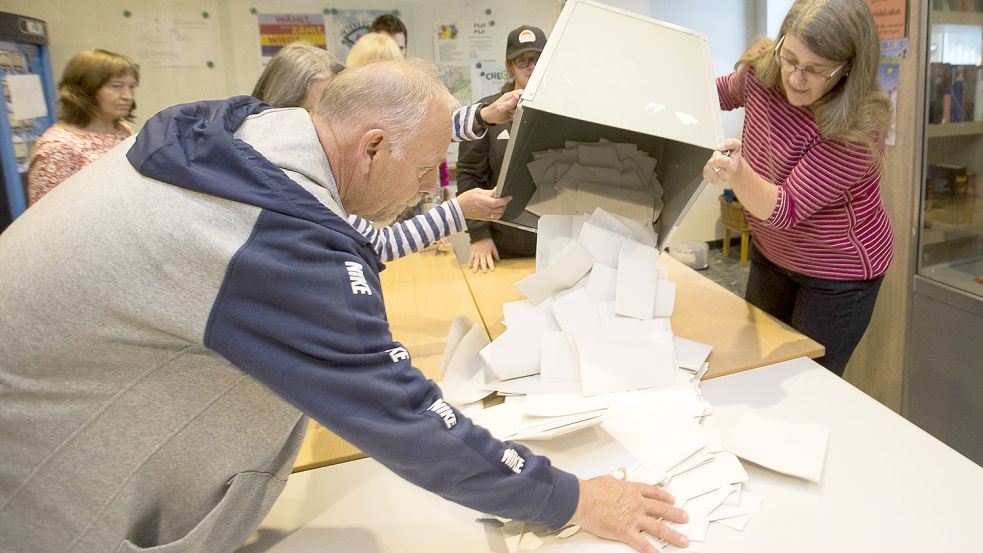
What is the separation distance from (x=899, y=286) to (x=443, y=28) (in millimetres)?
2869

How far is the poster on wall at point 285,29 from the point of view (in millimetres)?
3525

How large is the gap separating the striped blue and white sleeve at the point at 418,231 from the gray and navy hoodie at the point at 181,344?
0.78m

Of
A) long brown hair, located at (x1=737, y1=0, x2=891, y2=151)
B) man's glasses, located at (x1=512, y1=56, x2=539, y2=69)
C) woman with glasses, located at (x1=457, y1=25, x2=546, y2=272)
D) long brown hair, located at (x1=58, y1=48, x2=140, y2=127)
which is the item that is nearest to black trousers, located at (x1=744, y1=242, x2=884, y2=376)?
long brown hair, located at (x1=737, y1=0, x2=891, y2=151)

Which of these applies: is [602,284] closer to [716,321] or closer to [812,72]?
[716,321]

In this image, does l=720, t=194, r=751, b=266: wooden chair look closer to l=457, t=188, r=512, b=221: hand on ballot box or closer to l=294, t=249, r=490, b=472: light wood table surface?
l=294, t=249, r=490, b=472: light wood table surface

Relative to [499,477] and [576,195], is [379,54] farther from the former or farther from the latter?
[499,477]

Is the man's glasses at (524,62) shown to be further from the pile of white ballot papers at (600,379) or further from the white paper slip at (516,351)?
the white paper slip at (516,351)

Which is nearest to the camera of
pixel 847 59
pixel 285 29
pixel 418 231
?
pixel 847 59

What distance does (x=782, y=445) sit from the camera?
986mm

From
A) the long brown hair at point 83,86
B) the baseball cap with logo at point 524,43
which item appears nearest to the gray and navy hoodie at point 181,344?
the baseball cap with logo at point 524,43

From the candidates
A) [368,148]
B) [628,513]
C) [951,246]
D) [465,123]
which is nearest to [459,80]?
[465,123]

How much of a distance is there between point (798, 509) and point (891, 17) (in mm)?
1794

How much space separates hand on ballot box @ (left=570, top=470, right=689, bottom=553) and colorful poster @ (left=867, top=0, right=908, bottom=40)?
1.81 metres

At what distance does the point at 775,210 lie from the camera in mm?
1329
